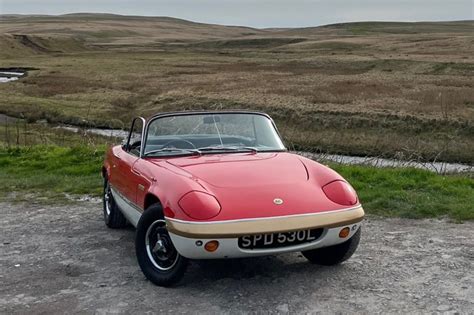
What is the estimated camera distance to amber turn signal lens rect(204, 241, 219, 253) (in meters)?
5.21

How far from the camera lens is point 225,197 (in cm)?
550

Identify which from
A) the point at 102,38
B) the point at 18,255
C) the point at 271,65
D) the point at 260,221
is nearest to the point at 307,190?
the point at 260,221

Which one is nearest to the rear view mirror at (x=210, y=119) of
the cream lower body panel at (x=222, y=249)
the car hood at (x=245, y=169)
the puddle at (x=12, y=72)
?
the car hood at (x=245, y=169)

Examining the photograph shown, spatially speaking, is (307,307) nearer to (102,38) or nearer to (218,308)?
(218,308)

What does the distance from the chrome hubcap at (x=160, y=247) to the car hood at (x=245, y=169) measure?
588 millimetres

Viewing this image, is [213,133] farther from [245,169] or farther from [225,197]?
[225,197]

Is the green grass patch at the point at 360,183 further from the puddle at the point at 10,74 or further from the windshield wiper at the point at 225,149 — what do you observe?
the puddle at the point at 10,74

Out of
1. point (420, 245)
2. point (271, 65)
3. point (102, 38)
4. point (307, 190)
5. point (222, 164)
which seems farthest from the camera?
point (102, 38)

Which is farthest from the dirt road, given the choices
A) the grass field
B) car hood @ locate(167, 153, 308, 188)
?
the grass field

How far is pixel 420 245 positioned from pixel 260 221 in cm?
252

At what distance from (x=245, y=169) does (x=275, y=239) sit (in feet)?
3.18

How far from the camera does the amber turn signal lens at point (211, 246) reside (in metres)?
5.21

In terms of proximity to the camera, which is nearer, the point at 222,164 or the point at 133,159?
the point at 222,164

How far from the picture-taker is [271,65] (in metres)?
70.1
